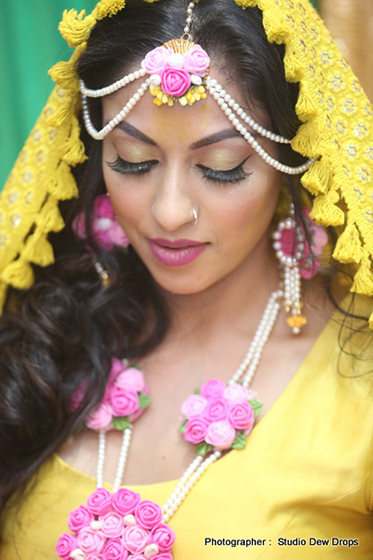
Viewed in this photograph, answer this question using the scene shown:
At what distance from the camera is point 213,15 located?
3.62 feet

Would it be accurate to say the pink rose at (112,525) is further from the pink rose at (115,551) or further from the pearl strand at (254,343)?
the pearl strand at (254,343)

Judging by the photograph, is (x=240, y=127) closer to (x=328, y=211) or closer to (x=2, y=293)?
(x=328, y=211)

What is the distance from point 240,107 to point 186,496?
75 cm

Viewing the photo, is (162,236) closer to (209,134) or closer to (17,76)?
(209,134)

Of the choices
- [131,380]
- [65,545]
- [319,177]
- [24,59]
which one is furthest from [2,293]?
[24,59]

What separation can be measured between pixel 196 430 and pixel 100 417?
8.9 inches

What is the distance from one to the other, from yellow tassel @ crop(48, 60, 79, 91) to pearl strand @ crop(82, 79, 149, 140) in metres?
0.04

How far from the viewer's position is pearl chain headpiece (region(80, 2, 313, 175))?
1063 millimetres

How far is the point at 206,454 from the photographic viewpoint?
4.13 feet

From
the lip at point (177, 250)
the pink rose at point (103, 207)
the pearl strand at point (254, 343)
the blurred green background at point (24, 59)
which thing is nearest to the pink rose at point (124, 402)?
the pearl strand at point (254, 343)

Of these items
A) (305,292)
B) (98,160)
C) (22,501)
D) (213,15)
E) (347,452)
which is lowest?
(22,501)

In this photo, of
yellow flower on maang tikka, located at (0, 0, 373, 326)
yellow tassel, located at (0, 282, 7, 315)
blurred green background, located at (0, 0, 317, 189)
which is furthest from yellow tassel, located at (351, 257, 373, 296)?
blurred green background, located at (0, 0, 317, 189)

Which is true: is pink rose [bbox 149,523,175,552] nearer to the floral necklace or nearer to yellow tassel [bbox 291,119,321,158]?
the floral necklace

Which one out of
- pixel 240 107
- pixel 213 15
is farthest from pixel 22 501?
pixel 213 15
